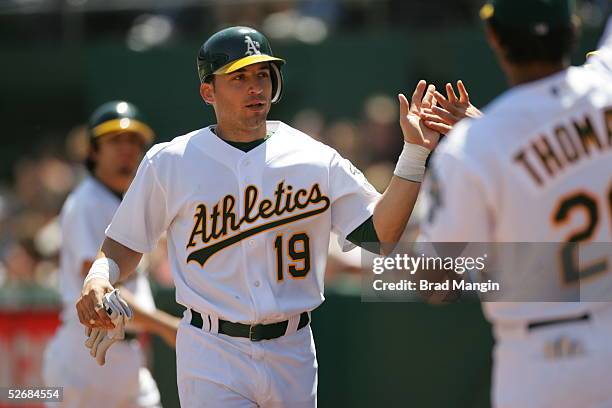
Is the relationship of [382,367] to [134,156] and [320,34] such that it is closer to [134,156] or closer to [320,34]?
[134,156]

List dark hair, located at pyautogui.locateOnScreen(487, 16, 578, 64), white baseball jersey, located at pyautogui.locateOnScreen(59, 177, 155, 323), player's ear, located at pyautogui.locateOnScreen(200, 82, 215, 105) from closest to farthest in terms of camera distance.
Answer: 1. dark hair, located at pyautogui.locateOnScreen(487, 16, 578, 64)
2. player's ear, located at pyautogui.locateOnScreen(200, 82, 215, 105)
3. white baseball jersey, located at pyautogui.locateOnScreen(59, 177, 155, 323)

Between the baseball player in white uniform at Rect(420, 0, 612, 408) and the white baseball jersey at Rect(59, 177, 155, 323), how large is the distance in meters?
3.11

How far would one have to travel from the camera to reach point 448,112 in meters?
4.53

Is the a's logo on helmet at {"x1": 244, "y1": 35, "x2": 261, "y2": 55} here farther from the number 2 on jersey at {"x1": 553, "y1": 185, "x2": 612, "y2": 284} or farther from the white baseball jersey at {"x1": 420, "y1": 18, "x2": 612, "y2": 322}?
the number 2 on jersey at {"x1": 553, "y1": 185, "x2": 612, "y2": 284}

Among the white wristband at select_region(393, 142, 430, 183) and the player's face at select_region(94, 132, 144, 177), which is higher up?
the player's face at select_region(94, 132, 144, 177)

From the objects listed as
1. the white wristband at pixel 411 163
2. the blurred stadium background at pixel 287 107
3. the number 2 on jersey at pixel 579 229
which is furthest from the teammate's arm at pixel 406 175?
the blurred stadium background at pixel 287 107

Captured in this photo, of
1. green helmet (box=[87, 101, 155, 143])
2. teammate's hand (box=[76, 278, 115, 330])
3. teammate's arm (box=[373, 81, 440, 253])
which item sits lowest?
teammate's hand (box=[76, 278, 115, 330])

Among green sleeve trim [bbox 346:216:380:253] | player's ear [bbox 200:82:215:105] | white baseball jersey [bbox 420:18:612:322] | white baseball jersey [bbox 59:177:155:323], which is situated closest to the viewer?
white baseball jersey [bbox 420:18:612:322]

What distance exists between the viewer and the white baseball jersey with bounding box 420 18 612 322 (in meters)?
3.33

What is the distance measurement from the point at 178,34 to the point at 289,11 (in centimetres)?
127

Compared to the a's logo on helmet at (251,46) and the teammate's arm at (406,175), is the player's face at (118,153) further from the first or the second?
the teammate's arm at (406,175)

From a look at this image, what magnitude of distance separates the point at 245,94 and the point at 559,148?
1.76m

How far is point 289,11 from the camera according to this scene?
1209 centimetres

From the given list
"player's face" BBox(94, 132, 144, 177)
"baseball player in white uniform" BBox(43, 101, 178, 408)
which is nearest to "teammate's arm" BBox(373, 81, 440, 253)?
"baseball player in white uniform" BBox(43, 101, 178, 408)
